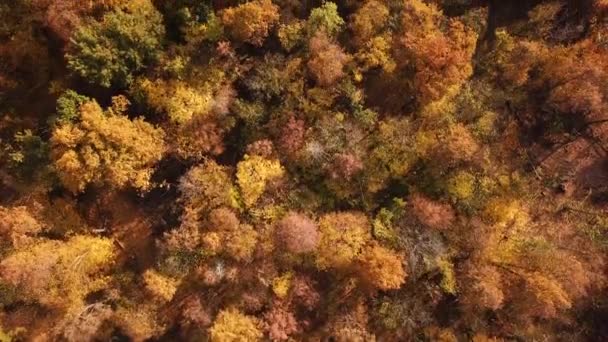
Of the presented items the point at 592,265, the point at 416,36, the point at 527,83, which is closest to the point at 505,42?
the point at 527,83

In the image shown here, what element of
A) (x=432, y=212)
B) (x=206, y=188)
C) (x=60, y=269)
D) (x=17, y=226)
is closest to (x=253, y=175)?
(x=206, y=188)

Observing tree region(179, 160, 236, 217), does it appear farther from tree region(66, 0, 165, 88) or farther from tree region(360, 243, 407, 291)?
tree region(360, 243, 407, 291)

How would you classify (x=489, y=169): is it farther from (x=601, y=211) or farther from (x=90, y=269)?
(x=90, y=269)

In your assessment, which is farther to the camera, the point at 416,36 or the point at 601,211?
the point at 601,211

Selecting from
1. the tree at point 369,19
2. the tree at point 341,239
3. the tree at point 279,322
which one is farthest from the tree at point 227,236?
the tree at point 369,19

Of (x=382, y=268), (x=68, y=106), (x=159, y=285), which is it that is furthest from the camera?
(x=159, y=285)

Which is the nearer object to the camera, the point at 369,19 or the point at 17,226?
the point at 17,226

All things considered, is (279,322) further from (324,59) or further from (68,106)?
(68,106)

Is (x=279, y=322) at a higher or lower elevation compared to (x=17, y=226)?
lower
